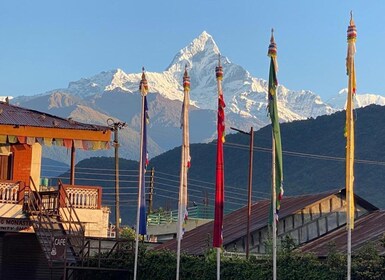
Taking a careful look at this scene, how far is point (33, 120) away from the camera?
40156 mm

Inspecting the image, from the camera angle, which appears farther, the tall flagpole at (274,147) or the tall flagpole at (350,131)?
the tall flagpole at (274,147)

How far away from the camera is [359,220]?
4272 cm

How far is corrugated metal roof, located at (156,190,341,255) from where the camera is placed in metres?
44.2

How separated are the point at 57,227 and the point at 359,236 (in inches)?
464

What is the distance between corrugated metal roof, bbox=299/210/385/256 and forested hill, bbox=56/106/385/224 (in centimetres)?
10145

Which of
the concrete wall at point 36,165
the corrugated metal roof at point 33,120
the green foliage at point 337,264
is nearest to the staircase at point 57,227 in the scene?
the concrete wall at point 36,165

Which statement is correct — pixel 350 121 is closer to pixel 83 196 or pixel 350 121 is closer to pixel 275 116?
pixel 275 116

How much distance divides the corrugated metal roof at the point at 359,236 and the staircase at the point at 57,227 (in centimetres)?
872

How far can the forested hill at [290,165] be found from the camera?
516ft

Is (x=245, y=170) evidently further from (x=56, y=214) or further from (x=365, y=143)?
(x=56, y=214)

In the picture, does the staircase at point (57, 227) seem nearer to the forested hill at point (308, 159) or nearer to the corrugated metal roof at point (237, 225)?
the corrugated metal roof at point (237, 225)

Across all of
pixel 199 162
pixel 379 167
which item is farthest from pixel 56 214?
pixel 199 162

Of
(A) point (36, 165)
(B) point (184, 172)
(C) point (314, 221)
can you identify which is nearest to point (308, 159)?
(C) point (314, 221)

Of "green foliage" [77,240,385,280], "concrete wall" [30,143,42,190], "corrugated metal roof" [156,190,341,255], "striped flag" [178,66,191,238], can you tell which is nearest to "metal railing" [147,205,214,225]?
"corrugated metal roof" [156,190,341,255]
